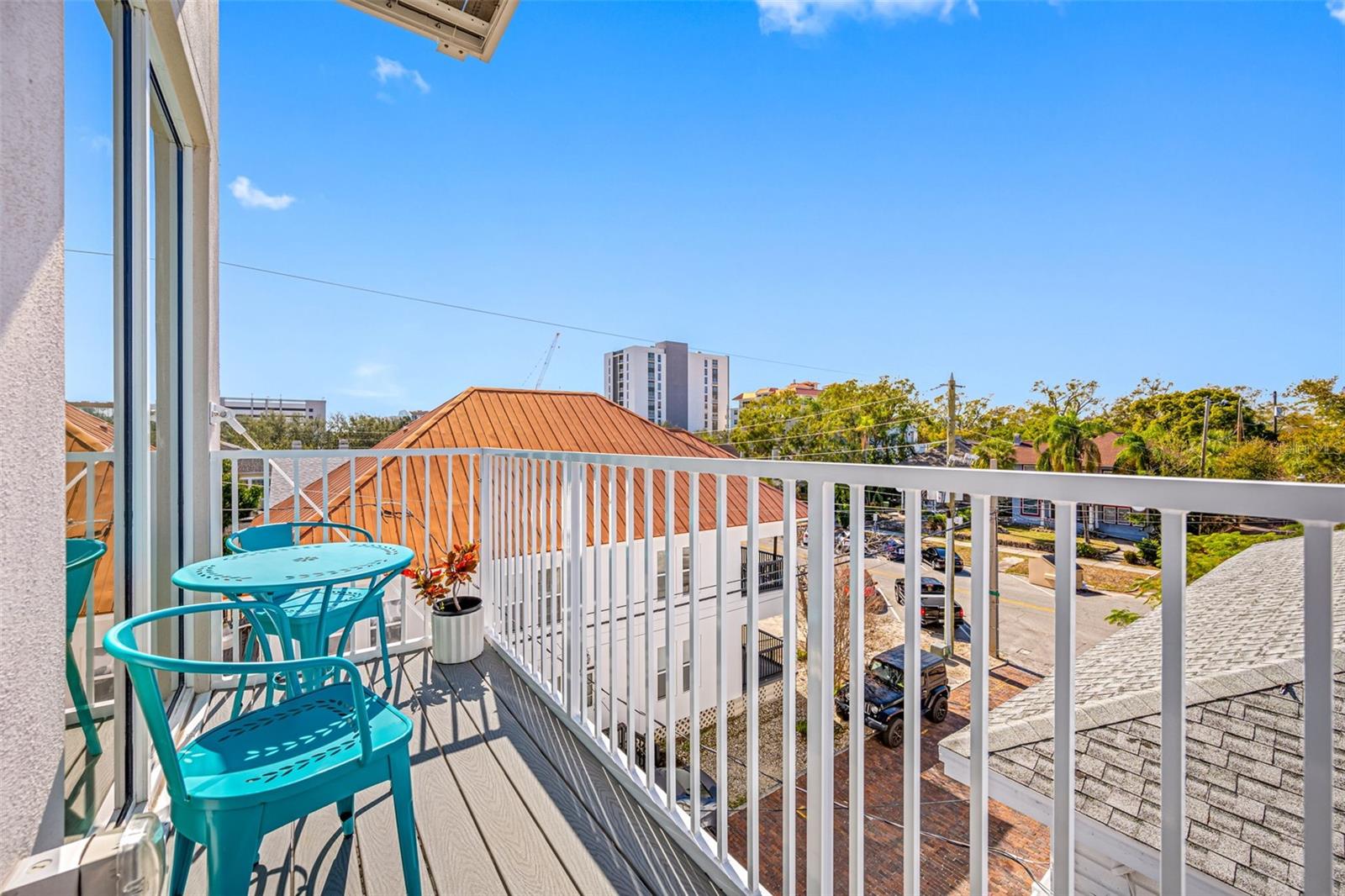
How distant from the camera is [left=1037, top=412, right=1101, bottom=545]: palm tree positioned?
28766mm

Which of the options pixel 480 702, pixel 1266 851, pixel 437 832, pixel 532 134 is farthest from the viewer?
pixel 532 134

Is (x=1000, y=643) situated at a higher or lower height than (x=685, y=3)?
lower

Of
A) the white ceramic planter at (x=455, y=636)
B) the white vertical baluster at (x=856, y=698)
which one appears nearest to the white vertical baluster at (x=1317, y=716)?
the white vertical baluster at (x=856, y=698)

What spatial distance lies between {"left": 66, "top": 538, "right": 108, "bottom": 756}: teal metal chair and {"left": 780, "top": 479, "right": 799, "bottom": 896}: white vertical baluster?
1.44 metres

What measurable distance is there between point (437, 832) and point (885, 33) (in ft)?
128

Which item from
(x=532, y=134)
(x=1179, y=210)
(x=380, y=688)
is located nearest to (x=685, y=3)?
(x=532, y=134)

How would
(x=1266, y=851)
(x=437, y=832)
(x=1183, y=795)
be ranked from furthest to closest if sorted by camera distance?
(x=437, y=832) → (x=1266, y=851) → (x=1183, y=795)

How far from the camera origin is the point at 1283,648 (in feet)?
3.46

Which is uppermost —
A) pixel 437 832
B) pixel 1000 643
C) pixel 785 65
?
pixel 785 65

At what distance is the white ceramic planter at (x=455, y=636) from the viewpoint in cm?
299

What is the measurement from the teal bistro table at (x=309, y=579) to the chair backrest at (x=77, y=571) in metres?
0.30

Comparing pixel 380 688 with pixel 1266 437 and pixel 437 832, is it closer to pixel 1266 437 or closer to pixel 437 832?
pixel 437 832

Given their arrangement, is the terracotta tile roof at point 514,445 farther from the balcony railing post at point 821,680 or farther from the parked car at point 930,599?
the balcony railing post at point 821,680

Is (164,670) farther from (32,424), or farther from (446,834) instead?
(446,834)
